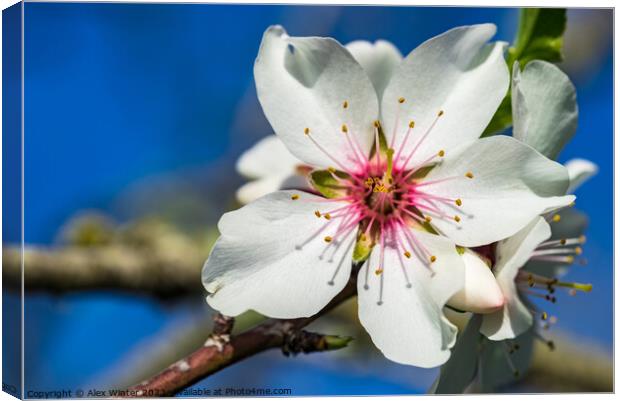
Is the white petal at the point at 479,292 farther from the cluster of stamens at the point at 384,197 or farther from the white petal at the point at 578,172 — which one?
the white petal at the point at 578,172

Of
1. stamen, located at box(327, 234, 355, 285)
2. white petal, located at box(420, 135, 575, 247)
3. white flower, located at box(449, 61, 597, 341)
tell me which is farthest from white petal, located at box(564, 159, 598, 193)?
stamen, located at box(327, 234, 355, 285)

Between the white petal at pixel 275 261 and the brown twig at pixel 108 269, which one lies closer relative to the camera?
the white petal at pixel 275 261

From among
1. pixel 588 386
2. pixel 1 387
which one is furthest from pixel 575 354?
pixel 1 387

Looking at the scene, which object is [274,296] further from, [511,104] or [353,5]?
[353,5]

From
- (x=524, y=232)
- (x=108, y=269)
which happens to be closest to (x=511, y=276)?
(x=524, y=232)

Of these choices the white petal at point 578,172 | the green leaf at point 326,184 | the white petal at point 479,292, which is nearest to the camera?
the white petal at point 479,292

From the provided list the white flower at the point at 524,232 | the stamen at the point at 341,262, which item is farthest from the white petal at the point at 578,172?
the stamen at the point at 341,262

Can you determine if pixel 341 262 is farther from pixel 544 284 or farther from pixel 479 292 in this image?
pixel 544 284
